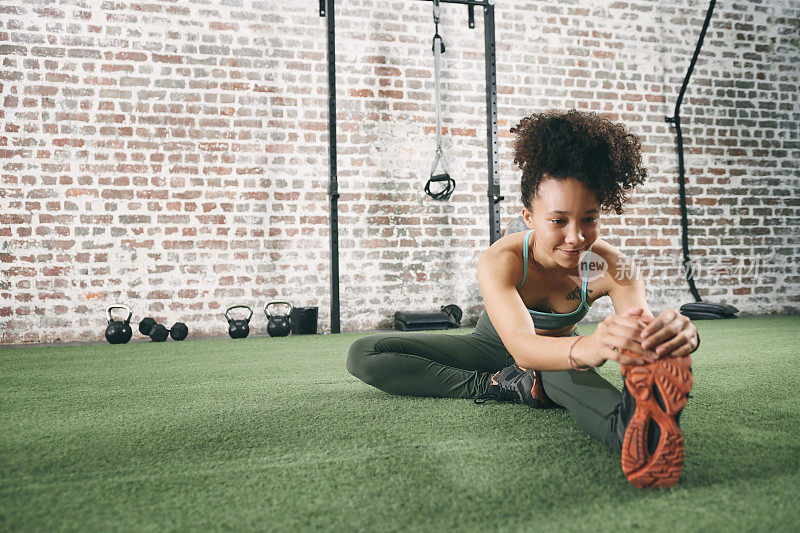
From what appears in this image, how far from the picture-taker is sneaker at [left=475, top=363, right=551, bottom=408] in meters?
1.48

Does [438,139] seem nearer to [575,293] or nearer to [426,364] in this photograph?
[426,364]

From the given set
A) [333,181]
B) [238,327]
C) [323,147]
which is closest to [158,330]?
[238,327]

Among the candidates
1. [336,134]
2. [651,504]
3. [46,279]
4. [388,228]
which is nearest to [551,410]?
[651,504]

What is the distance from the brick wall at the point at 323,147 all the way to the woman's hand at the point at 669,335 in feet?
→ 11.6

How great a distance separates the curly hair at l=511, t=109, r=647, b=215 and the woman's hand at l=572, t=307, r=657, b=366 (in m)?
0.42

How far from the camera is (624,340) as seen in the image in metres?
0.82

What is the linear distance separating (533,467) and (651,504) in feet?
0.75

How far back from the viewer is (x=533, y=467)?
100 centimetres

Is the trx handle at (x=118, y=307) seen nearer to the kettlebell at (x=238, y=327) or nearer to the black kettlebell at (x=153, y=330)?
the black kettlebell at (x=153, y=330)

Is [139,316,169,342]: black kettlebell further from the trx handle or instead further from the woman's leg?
the woman's leg

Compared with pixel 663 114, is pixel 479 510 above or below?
below

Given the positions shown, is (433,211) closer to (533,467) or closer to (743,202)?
(743,202)

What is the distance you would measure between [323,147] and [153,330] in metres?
1.85

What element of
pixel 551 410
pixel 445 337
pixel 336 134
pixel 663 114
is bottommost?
pixel 551 410
